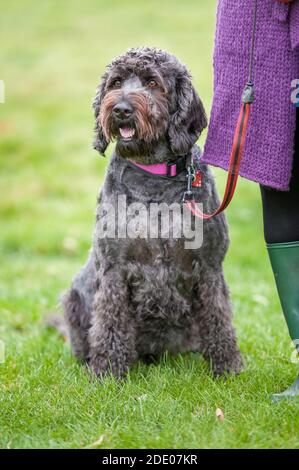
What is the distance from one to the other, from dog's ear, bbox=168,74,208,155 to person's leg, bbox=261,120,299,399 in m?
0.63

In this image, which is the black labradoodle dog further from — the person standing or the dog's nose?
the person standing

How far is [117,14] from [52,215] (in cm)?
1599

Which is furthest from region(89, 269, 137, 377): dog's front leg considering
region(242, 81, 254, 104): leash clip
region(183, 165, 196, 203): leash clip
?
region(242, 81, 254, 104): leash clip

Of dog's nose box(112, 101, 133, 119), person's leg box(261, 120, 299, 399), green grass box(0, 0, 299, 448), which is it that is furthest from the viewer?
dog's nose box(112, 101, 133, 119)

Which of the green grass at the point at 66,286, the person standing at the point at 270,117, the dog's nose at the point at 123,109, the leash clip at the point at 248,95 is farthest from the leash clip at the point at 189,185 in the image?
the green grass at the point at 66,286

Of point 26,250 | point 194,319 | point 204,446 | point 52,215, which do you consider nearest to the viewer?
point 204,446

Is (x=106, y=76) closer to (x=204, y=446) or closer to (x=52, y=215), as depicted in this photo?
(x=204, y=446)

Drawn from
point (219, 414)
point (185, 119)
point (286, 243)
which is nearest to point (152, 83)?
point (185, 119)

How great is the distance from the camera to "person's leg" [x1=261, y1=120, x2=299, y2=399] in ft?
11.5

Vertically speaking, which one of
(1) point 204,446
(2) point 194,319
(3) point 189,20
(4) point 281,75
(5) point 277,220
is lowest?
(1) point 204,446

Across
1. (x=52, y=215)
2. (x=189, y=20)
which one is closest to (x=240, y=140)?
(x=52, y=215)

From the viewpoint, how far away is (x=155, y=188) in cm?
409

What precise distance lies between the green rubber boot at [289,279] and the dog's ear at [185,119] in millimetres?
785

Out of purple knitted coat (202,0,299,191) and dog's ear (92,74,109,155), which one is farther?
dog's ear (92,74,109,155)
